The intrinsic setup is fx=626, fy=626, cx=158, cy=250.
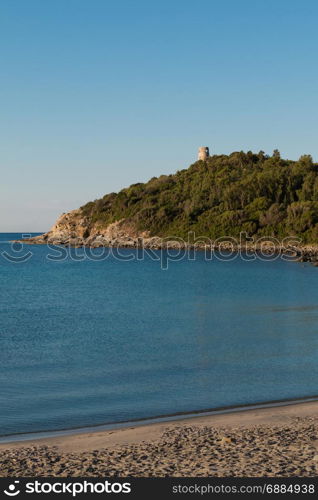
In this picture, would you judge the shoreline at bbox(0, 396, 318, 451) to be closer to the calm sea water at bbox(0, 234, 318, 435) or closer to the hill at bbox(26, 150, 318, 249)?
the calm sea water at bbox(0, 234, 318, 435)

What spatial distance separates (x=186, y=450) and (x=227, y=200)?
411ft

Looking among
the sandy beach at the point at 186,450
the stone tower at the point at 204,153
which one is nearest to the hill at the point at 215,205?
the stone tower at the point at 204,153

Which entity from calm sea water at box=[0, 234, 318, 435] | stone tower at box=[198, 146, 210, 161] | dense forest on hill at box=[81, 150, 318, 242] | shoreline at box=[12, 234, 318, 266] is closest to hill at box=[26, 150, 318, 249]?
dense forest on hill at box=[81, 150, 318, 242]

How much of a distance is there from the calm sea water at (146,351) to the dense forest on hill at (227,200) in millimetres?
68203

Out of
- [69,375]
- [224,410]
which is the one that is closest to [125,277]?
[69,375]

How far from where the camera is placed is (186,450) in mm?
12453

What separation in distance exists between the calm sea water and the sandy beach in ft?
6.22

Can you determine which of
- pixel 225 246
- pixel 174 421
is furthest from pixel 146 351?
pixel 225 246

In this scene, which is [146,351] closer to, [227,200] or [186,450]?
[186,450]

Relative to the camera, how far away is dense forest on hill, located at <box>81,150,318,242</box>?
404 feet
